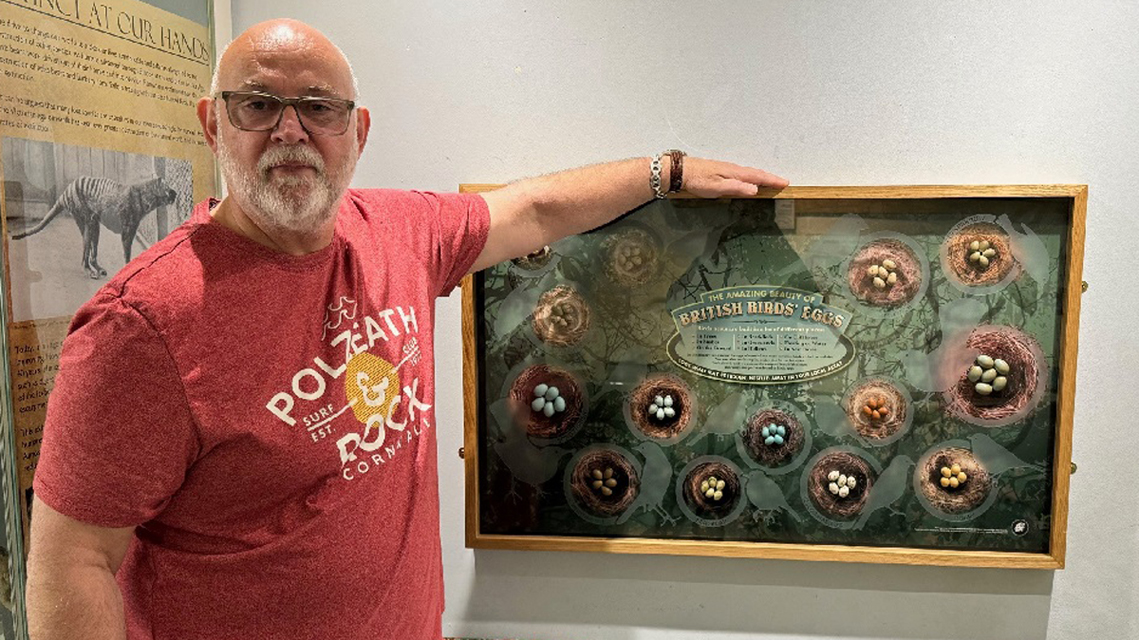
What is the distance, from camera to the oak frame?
1314 millimetres

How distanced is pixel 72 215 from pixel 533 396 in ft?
2.47

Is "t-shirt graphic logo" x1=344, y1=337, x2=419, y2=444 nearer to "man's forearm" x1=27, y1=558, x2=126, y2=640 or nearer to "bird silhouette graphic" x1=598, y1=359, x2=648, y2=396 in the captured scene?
"man's forearm" x1=27, y1=558, x2=126, y2=640

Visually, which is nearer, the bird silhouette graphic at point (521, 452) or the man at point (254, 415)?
the man at point (254, 415)

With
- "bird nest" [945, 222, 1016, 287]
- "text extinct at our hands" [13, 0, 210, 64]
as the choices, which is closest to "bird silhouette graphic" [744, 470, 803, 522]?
"bird nest" [945, 222, 1016, 287]

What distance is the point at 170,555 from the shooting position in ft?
3.21

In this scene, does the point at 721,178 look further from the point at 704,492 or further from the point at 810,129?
the point at 704,492

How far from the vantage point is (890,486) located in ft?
4.58

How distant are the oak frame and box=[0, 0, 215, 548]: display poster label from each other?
50cm

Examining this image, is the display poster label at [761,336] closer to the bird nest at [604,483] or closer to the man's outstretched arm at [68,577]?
the bird nest at [604,483]

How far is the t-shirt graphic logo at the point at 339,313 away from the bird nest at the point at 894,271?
32.1 inches

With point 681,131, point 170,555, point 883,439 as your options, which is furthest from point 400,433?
point 883,439

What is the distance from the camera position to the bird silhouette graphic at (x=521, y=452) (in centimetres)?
145

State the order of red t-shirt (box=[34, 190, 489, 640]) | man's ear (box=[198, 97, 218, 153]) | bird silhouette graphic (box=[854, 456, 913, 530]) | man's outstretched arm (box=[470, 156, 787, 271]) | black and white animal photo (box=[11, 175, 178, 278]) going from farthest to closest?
bird silhouette graphic (box=[854, 456, 913, 530])
man's outstretched arm (box=[470, 156, 787, 271])
black and white animal photo (box=[11, 175, 178, 278])
man's ear (box=[198, 97, 218, 153])
red t-shirt (box=[34, 190, 489, 640])

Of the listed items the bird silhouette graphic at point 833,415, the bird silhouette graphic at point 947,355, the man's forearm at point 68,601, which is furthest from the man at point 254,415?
the bird silhouette graphic at point 947,355
